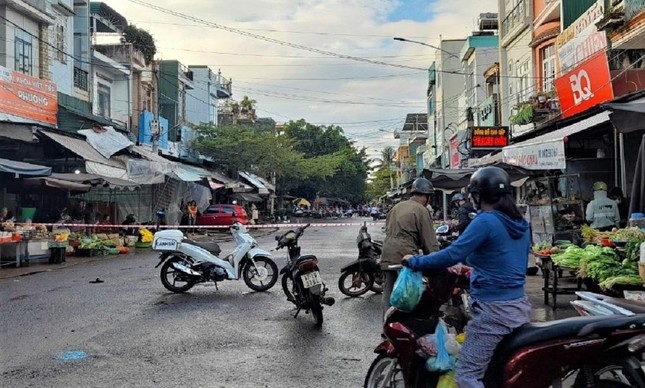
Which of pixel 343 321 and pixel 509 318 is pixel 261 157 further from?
pixel 509 318

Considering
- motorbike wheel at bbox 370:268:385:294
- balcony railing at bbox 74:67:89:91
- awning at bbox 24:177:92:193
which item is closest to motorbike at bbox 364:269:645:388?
motorbike wheel at bbox 370:268:385:294

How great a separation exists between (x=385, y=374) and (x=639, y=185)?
230 inches

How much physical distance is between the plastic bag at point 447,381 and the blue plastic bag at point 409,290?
0.48 metres

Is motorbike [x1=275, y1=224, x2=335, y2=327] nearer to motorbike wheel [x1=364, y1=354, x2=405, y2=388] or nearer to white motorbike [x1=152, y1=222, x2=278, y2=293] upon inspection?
white motorbike [x1=152, y1=222, x2=278, y2=293]

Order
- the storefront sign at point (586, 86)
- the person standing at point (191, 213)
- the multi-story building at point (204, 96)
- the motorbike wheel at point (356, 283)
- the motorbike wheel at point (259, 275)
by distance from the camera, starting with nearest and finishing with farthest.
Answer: the motorbike wheel at point (356, 283)
the motorbike wheel at point (259, 275)
the storefront sign at point (586, 86)
the person standing at point (191, 213)
the multi-story building at point (204, 96)

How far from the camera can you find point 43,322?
28.7ft

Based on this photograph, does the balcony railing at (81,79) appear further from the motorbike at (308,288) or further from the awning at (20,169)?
the motorbike at (308,288)

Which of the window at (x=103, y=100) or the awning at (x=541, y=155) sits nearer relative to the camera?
the awning at (x=541, y=155)

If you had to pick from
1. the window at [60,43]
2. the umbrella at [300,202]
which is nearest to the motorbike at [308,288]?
the window at [60,43]

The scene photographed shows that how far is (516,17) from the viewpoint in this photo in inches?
1016

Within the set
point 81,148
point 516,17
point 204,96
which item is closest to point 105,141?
point 81,148

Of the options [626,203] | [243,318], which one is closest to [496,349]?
[243,318]

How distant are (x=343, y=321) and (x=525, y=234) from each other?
5251 mm

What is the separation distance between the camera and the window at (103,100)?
3344 centimetres
